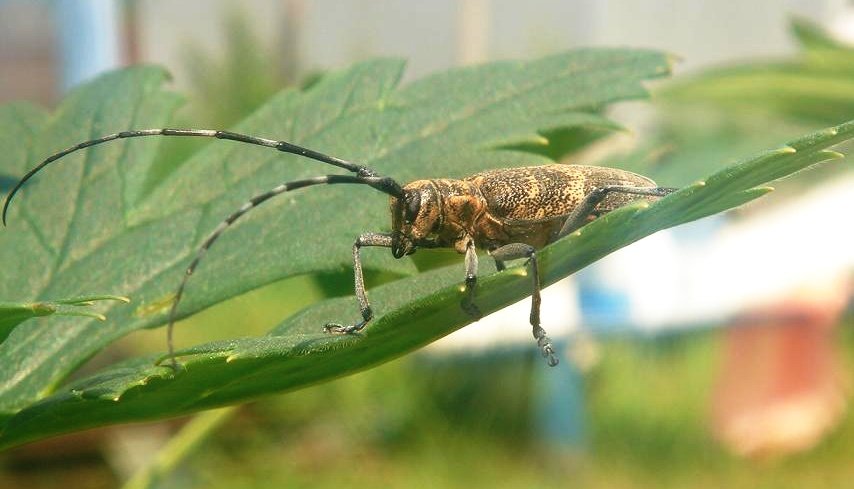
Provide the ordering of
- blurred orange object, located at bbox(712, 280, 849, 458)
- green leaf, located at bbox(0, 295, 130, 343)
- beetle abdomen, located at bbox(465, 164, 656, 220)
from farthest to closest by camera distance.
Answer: blurred orange object, located at bbox(712, 280, 849, 458), beetle abdomen, located at bbox(465, 164, 656, 220), green leaf, located at bbox(0, 295, 130, 343)

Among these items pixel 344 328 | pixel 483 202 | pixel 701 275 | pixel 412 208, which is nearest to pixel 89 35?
pixel 483 202

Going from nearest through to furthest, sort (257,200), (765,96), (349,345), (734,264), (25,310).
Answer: (25,310) → (349,345) → (257,200) → (765,96) → (734,264)

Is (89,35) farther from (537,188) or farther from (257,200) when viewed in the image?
(257,200)

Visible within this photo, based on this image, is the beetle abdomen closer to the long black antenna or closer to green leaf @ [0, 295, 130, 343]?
the long black antenna

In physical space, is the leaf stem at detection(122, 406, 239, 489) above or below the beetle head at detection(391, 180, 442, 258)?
below

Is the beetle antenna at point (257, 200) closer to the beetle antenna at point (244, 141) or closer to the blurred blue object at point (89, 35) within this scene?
the beetle antenna at point (244, 141)

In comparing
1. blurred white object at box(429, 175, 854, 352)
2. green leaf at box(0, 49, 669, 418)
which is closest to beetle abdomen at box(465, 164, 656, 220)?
green leaf at box(0, 49, 669, 418)

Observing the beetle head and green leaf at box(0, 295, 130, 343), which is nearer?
green leaf at box(0, 295, 130, 343)
